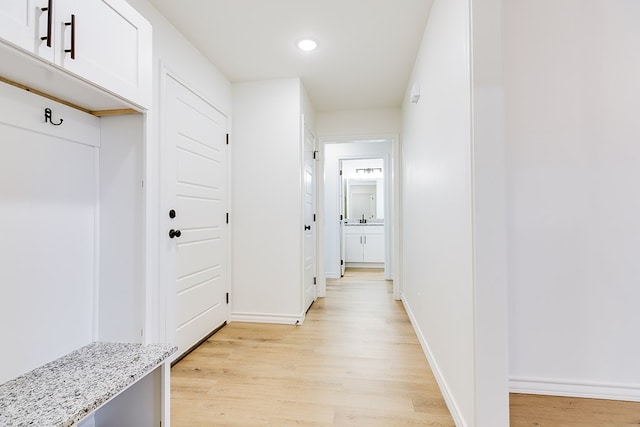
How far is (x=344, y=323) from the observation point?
294 centimetres

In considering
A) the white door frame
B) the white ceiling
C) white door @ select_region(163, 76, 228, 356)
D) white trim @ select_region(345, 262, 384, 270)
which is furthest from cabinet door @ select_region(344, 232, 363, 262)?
white door @ select_region(163, 76, 228, 356)

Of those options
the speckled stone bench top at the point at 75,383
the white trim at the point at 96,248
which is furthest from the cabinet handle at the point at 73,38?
the speckled stone bench top at the point at 75,383

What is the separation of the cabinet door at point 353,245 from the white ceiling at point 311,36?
11.8 ft

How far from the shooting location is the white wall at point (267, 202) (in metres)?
2.93

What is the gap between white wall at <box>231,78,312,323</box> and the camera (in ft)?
9.60

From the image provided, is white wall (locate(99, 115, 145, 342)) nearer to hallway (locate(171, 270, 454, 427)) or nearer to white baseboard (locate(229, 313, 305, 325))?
hallway (locate(171, 270, 454, 427))

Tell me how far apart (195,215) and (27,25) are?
5.33 feet

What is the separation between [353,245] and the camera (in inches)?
249

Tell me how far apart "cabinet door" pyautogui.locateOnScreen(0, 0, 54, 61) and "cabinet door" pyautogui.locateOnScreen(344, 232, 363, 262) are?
5705 mm

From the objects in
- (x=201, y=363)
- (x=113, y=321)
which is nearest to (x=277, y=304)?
(x=201, y=363)

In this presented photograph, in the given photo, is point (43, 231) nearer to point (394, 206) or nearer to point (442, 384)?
point (442, 384)

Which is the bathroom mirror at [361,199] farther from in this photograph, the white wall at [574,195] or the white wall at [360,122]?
the white wall at [574,195]

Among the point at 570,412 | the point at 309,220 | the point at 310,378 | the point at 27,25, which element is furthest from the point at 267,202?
the point at 570,412

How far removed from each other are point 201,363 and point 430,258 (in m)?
1.85
